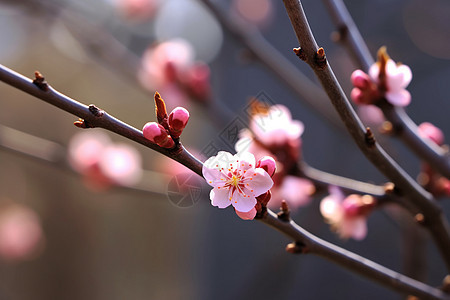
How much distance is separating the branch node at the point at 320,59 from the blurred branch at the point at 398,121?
0.30 metres

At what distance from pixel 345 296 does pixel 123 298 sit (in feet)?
9.07

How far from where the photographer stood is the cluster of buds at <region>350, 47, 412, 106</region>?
743 mm

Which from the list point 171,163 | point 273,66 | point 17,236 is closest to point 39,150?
point 171,163

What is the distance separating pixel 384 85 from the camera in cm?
76

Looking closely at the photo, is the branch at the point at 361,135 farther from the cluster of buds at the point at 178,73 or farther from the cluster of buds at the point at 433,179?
the cluster of buds at the point at 178,73

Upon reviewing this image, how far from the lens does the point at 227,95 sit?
8.25ft

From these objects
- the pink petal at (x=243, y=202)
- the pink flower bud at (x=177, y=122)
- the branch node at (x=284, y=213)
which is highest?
the branch node at (x=284, y=213)

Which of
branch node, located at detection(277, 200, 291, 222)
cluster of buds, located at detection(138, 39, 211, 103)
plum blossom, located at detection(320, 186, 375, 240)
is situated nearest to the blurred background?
cluster of buds, located at detection(138, 39, 211, 103)

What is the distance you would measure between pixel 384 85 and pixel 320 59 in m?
0.29

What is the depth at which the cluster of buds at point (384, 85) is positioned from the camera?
0.74m

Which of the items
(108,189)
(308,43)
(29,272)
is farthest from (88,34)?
(29,272)

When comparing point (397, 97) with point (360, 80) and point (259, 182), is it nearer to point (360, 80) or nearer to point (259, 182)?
point (360, 80)

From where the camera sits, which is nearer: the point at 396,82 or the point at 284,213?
the point at 284,213

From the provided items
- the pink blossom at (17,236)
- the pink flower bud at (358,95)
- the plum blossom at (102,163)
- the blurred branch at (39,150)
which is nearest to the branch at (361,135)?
the pink flower bud at (358,95)
